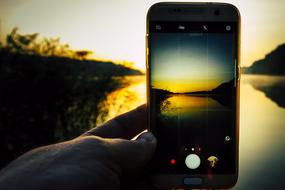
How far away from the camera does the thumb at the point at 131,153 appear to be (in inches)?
46.4

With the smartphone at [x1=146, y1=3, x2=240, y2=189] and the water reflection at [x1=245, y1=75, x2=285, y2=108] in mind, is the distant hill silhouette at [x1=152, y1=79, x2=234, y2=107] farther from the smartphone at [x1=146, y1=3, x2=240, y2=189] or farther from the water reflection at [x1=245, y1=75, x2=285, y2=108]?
the water reflection at [x1=245, y1=75, x2=285, y2=108]

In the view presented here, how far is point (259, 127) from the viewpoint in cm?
284

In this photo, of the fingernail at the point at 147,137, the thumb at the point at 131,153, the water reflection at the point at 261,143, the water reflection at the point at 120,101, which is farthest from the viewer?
the water reflection at the point at 120,101

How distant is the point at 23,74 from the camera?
2.90 m

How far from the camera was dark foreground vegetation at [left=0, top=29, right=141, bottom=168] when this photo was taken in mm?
2877

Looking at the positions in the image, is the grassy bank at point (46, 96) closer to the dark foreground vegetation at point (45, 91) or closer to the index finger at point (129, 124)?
the dark foreground vegetation at point (45, 91)

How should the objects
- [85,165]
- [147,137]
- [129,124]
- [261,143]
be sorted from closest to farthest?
[85,165] < [147,137] < [129,124] < [261,143]

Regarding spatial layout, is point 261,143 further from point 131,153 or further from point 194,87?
point 131,153

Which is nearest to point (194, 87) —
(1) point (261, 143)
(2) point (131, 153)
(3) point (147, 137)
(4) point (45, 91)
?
(3) point (147, 137)

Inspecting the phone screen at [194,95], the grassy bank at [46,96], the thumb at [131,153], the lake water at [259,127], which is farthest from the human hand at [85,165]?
the grassy bank at [46,96]

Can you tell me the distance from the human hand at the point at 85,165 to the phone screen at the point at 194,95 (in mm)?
115

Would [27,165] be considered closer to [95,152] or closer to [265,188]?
[95,152]

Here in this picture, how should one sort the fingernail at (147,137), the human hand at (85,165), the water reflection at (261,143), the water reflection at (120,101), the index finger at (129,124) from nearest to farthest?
1. the human hand at (85,165)
2. the fingernail at (147,137)
3. the index finger at (129,124)
4. the water reflection at (261,143)
5. the water reflection at (120,101)

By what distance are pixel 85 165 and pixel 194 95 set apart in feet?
1.86
